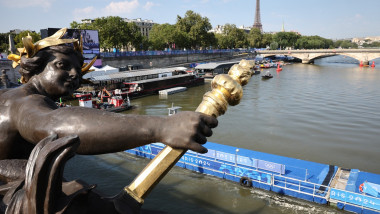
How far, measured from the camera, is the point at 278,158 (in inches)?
512

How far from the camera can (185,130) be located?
5.33 ft

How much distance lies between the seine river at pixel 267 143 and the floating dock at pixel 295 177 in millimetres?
395

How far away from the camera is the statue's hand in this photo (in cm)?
162

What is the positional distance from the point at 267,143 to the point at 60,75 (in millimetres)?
16969

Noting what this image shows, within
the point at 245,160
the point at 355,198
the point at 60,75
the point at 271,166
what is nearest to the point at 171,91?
the point at 245,160

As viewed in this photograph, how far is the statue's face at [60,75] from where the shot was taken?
7.66 ft

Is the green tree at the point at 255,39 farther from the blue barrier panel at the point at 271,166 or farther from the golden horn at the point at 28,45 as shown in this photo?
the golden horn at the point at 28,45

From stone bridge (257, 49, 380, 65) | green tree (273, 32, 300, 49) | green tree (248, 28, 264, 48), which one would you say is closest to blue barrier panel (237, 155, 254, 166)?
stone bridge (257, 49, 380, 65)

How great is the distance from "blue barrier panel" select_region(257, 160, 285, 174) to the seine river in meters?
1.10

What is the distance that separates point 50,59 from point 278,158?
1227cm

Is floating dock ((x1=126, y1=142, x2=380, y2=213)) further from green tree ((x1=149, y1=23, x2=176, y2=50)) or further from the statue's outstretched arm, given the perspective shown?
green tree ((x1=149, y1=23, x2=176, y2=50))

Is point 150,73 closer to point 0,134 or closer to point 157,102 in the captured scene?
point 157,102

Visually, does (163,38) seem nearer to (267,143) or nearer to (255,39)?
(255,39)

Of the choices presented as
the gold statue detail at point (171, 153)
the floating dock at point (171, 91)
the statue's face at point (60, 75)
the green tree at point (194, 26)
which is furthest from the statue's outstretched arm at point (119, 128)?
the green tree at point (194, 26)
